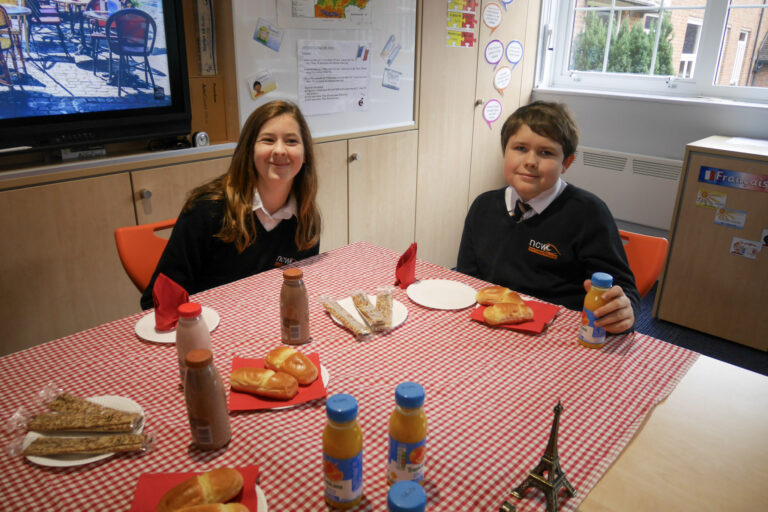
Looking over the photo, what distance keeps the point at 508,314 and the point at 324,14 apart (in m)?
1.88

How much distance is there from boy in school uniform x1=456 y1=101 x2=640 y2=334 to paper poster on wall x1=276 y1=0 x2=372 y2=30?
126 centimetres

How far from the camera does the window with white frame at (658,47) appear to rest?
319 centimetres

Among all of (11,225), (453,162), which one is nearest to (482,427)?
(11,225)

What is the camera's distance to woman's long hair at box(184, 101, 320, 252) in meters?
1.70

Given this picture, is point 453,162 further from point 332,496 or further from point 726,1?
→ point 332,496

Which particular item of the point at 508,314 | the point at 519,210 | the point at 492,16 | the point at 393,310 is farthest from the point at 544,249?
the point at 492,16

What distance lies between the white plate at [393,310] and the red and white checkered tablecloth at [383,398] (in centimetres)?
2

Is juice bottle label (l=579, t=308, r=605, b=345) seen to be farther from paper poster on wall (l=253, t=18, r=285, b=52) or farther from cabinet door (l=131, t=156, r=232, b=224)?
paper poster on wall (l=253, t=18, r=285, b=52)

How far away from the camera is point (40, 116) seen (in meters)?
1.94

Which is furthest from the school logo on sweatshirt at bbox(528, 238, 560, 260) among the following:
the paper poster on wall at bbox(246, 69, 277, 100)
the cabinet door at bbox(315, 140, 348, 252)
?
the paper poster on wall at bbox(246, 69, 277, 100)

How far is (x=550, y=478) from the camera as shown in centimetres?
83

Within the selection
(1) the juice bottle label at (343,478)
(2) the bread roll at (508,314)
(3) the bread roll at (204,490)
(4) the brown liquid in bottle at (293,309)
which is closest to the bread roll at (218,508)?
(3) the bread roll at (204,490)

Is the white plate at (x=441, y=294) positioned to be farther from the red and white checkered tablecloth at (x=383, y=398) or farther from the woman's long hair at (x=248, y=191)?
the woman's long hair at (x=248, y=191)

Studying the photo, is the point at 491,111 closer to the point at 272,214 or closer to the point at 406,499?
the point at 272,214
